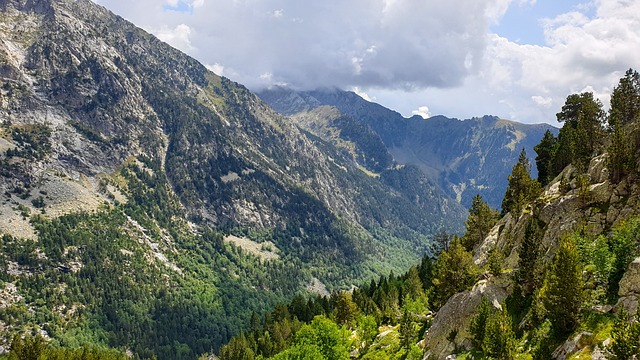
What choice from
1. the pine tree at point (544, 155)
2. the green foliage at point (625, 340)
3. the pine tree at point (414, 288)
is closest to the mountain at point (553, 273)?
the green foliage at point (625, 340)

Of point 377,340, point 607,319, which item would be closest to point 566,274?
point 607,319

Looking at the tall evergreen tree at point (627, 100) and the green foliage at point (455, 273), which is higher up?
the tall evergreen tree at point (627, 100)

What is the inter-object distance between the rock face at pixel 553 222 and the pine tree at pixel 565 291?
1536 centimetres

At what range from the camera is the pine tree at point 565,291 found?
45594mm

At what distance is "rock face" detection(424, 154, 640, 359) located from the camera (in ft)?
199

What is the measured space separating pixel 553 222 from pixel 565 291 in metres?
26.6

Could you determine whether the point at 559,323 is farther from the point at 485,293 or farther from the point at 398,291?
the point at 398,291

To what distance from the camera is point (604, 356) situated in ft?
130

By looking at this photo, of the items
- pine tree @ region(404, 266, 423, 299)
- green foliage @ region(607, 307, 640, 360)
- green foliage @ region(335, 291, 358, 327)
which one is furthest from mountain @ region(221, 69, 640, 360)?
pine tree @ region(404, 266, 423, 299)

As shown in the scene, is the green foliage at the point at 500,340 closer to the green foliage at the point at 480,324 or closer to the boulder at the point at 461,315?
the green foliage at the point at 480,324

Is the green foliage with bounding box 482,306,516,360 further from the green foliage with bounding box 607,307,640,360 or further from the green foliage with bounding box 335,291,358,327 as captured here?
the green foliage with bounding box 335,291,358,327

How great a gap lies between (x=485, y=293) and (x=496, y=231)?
34831 millimetres

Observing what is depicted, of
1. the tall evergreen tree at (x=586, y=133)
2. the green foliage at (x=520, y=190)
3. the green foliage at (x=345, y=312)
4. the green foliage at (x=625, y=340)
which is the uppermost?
the tall evergreen tree at (x=586, y=133)

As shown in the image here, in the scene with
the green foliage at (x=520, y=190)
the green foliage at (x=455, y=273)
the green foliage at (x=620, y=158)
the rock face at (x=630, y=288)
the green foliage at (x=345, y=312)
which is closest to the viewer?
the rock face at (x=630, y=288)
